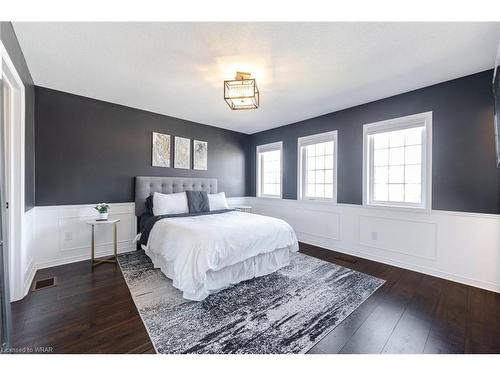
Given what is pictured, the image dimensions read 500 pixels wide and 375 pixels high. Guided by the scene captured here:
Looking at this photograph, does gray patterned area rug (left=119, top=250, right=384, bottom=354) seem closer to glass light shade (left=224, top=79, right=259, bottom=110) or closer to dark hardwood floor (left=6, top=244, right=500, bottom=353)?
dark hardwood floor (left=6, top=244, right=500, bottom=353)

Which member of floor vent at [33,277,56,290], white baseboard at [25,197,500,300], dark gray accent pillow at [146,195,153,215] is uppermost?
dark gray accent pillow at [146,195,153,215]

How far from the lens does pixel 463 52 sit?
215cm

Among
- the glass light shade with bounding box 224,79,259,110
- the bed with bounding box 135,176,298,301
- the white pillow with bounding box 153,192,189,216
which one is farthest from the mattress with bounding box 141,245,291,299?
the glass light shade with bounding box 224,79,259,110

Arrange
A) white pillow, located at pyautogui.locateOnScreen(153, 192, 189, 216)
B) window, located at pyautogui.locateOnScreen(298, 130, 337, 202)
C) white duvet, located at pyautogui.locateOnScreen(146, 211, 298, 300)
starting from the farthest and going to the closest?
window, located at pyautogui.locateOnScreen(298, 130, 337, 202) → white pillow, located at pyautogui.locateOnScreen(153, 192, 189, 216) → white duvet, located at pyautogui.locateOnScreen(146, 211, 298, 300)

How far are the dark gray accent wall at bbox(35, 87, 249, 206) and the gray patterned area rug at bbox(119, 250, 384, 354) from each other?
58.8 inches

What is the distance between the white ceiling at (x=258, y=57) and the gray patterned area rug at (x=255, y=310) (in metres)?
2.49

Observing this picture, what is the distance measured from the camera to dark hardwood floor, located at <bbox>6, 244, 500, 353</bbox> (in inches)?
62.0

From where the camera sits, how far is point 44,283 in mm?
2539

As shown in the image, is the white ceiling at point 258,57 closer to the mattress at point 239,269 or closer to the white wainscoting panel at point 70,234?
the white wainscoting panel at point 70,234

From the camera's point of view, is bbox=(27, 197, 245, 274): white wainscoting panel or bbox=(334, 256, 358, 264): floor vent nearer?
bbox=(27, 197, 245, 274): white wainscoting panel

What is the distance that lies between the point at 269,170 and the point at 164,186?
2.52 metres

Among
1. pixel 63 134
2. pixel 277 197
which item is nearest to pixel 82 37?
pixel 63 134
